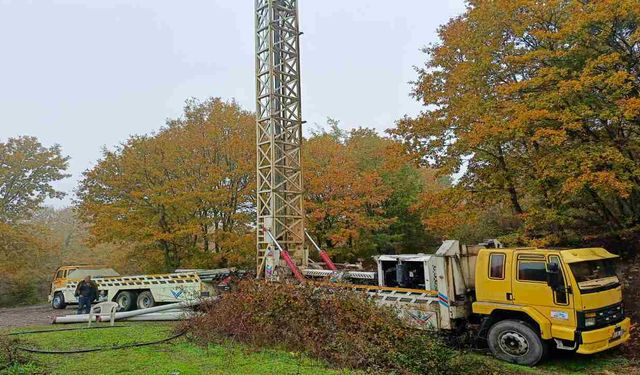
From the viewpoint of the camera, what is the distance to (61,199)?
2520cm

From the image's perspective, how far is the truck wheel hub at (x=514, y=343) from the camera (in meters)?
7.61

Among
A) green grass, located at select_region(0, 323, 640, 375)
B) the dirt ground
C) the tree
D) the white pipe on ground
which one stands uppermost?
the tree

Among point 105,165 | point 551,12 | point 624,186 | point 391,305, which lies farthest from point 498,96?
point 105,165

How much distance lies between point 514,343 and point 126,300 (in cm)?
1237

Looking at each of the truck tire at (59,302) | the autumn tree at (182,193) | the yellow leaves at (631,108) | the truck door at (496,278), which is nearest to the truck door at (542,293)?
the truck door at (496,278)

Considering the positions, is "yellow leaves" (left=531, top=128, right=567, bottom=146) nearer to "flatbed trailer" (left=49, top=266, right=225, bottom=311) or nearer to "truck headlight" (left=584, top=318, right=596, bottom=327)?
"truck headlight" (left=584, top=318, right=596, bottom=327)

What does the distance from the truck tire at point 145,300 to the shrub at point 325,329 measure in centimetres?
624

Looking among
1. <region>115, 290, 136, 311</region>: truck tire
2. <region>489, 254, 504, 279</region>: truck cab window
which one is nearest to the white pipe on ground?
<region>115, 290, 136, 311</region>: truck tire

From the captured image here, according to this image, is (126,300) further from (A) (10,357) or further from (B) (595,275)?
(B) (595,275)

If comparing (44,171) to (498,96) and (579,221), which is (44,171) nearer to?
(498,96)

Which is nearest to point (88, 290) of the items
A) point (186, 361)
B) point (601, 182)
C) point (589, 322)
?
point (186, 361)

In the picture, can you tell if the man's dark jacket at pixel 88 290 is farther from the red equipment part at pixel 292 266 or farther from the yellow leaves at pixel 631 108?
the yellow leaves at pixel 631 108

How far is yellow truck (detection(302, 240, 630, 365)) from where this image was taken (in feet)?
23.6

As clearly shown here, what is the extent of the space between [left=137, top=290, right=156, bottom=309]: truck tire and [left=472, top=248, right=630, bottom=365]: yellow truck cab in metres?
10.6
